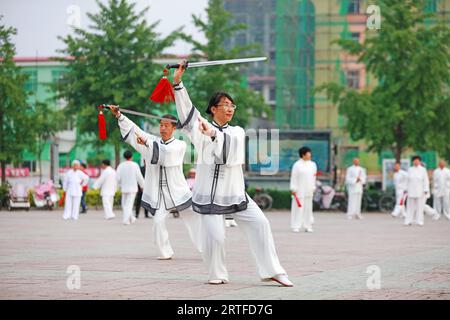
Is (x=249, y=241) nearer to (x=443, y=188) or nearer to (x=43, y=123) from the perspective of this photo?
(x=443, y=188)

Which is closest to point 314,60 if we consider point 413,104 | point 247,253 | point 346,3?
point 346,3

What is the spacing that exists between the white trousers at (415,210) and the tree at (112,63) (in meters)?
→ 14.2

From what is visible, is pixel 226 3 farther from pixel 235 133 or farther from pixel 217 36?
pixel 235 133

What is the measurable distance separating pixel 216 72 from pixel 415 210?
15248 mm

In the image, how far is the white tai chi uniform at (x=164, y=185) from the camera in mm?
15227

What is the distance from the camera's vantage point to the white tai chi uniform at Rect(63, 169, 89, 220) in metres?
31.3

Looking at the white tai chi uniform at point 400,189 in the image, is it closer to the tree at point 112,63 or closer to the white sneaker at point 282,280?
the tree at point 112,63

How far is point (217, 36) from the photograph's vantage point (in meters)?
43.8

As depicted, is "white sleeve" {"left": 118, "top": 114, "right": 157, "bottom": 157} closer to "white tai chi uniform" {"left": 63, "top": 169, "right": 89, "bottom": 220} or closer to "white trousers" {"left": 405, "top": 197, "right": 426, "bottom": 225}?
"white trousers" {"left": 405, "top": 197, "right": 426, "bottom": 225}

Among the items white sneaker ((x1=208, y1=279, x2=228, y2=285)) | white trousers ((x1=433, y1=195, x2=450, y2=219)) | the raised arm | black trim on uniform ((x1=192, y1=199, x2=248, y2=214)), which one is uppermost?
the raised arm

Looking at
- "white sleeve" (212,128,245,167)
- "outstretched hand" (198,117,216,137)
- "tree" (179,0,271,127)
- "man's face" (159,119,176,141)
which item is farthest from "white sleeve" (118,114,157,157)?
"tree" (179,0,271,127)

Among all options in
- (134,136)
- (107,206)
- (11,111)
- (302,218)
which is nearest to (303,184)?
(302,218)

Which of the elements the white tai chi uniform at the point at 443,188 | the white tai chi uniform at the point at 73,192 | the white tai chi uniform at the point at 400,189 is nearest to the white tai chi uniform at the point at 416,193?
the white tai chi uniform at the point at 400,189
